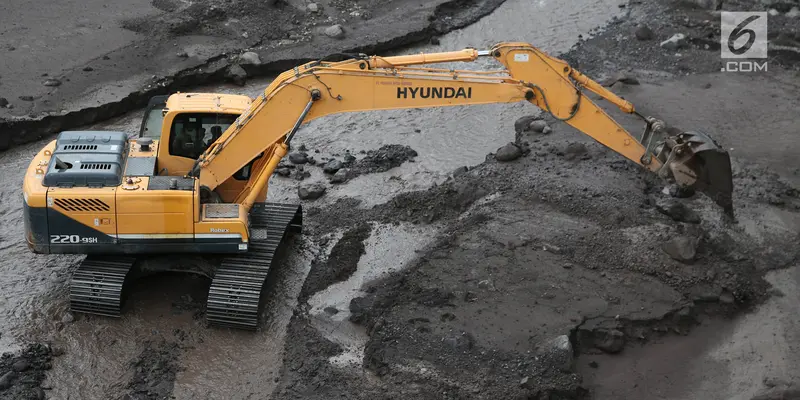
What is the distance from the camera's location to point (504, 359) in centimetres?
871

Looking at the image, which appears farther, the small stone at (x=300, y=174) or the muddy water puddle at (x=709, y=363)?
the small stone at (x=300, y=174)

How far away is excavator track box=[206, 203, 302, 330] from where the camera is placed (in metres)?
9.62

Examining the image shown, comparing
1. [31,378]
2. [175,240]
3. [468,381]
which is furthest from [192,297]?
[468,381]

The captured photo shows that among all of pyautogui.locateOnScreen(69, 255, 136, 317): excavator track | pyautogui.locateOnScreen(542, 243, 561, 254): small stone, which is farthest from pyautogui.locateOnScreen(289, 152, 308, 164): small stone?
pyautogui.locateOnScreen(542, 243, 561, 254): small stone

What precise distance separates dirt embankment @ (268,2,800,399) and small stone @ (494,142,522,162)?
36 millimetres

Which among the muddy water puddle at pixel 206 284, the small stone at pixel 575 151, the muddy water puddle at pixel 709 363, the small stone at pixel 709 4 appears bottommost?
the muddy water puddle at pixel 709 363

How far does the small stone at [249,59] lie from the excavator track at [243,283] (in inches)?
245

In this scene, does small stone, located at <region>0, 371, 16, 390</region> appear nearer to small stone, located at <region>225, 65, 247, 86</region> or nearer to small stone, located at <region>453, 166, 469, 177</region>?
small stone, located at <region>453, 166, 469, 177</region>

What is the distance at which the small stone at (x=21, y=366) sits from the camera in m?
8.99

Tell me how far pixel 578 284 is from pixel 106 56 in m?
10.7

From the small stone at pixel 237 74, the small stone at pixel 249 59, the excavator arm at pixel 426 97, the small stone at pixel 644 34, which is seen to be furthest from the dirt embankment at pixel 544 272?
the small stone at pixel 249 59

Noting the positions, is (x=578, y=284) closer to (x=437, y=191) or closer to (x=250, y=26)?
(x=437, y=191)

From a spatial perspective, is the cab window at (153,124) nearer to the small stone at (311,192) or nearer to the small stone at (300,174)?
the small stone at (311,192)

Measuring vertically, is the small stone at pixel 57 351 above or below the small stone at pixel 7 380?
below
